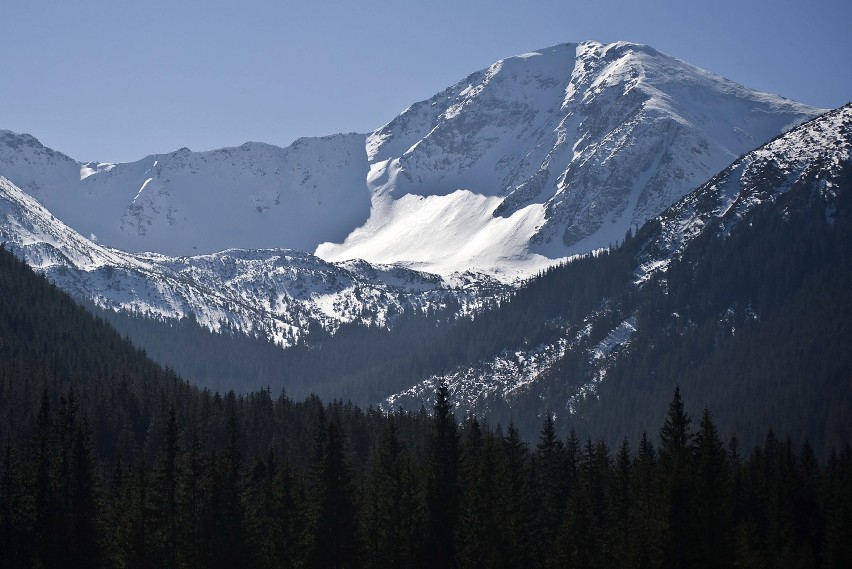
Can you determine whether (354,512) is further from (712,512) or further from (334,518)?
(712,512)

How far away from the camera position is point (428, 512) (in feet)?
284

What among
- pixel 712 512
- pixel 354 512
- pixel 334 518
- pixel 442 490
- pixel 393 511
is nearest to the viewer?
pixel 712 512

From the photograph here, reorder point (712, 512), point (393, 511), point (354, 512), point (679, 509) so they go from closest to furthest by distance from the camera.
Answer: point (712, 512)
point (679, 509)
point (393, 511)
point (354, 512)

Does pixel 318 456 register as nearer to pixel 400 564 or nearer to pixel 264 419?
pixel 400 564

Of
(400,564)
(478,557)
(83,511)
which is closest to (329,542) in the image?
(400,564)

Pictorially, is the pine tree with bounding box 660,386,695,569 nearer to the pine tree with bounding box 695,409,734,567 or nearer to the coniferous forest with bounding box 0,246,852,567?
the coniferous forest with bounding box 0,246,852,567

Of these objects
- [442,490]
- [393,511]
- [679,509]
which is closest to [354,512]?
[393,511]

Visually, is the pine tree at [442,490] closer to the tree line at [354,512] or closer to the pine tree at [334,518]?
the tree line at [354,512]

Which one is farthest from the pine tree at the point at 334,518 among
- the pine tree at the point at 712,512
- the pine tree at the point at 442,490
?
the pine tree at the point at 712,512

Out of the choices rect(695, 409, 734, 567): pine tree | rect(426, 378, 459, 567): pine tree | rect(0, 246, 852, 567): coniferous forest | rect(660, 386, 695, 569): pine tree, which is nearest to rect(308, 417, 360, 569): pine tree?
rect(0, 246, 852, 567): coniferous forest

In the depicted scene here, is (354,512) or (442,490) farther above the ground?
(442,490)

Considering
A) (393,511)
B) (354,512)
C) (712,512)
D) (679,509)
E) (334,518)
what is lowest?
(712,512)

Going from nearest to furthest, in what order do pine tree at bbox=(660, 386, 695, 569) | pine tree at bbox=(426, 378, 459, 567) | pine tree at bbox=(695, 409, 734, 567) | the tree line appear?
pine tree at bbox=(695, 409, 734, 567) → pine tree at bbox=(660, 386, 695, 569) → the tree line → pine tree at bbox=(426, 378, 459, 567)

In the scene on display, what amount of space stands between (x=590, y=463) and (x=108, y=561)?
4180cm
